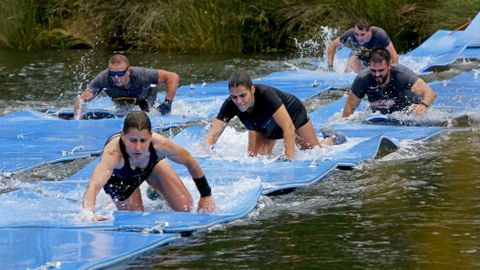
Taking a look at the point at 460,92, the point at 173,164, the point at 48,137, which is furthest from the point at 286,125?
the point at 460,92

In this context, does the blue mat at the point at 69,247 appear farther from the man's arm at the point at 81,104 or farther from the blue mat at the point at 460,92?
the blue mat at the point at 460,92

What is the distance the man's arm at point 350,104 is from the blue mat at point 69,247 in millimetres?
4799

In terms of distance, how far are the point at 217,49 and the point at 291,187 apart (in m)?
11.1

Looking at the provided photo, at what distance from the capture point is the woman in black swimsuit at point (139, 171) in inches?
278

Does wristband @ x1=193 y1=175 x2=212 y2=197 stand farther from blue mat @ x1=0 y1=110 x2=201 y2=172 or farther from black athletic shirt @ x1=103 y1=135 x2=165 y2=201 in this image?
blue mat @ x1=0 y1=110 x2=201 y2=172

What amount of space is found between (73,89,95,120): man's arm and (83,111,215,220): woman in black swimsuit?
15.4ft

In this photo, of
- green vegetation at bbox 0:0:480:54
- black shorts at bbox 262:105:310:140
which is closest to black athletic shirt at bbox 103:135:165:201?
black shorts at bbox 262:105:310:140

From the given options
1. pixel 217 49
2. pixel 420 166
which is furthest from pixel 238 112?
pixel 217 49

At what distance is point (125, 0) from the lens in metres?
21.0

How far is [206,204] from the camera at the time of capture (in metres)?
7.61

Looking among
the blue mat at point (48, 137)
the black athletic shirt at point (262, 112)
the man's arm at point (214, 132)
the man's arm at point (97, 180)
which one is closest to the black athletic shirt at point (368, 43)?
the blue mat at point (48, 137)

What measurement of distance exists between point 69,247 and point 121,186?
3.40ft

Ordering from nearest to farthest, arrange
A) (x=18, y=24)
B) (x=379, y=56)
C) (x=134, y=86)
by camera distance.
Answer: (x=379, y=56), (x=134, y=86), (x=18, y=24)

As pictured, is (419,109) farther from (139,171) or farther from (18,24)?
(18,24)
